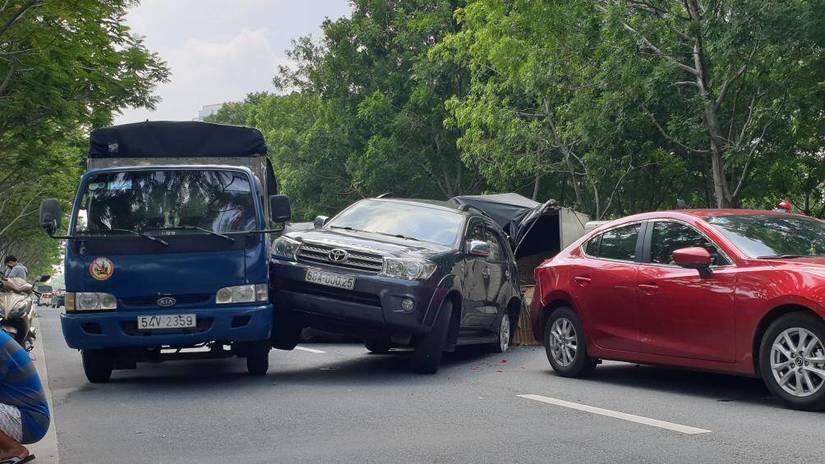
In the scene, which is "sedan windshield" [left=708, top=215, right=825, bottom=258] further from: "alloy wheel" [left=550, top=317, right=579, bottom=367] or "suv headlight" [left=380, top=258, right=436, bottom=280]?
"suv headlight" [left=380, top=258, right=436, bottom=280]

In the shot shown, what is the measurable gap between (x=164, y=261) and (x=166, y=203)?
710mm

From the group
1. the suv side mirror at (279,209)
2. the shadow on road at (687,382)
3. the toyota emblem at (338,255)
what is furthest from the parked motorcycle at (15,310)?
the shadow on road at (687,382)

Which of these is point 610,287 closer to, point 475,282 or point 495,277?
point 475,282

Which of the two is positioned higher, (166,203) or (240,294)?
(166,203)

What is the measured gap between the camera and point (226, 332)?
10.5m

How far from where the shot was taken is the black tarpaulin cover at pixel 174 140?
1374cm

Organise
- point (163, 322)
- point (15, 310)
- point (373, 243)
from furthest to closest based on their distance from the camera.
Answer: point (15, 310) < point (373, 243) < point (163, 322)

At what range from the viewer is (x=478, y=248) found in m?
12.6

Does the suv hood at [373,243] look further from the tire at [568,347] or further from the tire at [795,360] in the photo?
the tire at [795,360]

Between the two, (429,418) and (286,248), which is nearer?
(429,418)

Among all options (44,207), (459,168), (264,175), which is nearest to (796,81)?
(264,175)

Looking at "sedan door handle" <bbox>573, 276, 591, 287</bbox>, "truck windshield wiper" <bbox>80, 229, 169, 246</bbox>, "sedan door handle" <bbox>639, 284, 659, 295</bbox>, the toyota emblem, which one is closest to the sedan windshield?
"sedan door handle" <bbox>639, 284, 659, 295</bbox>

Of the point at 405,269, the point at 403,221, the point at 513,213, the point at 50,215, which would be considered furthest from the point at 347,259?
the point at 513,213

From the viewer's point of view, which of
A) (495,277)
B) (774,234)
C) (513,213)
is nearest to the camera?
(774,234)
